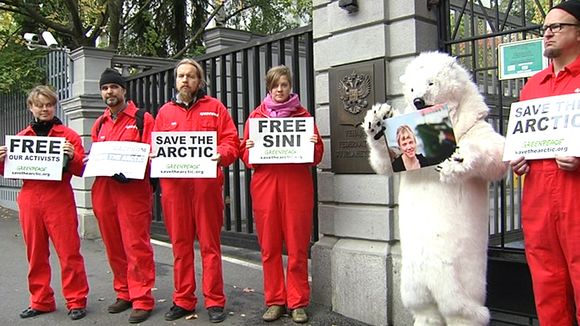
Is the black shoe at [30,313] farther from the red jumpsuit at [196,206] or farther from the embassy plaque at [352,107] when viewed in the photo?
the embassy plaque at [352,107]

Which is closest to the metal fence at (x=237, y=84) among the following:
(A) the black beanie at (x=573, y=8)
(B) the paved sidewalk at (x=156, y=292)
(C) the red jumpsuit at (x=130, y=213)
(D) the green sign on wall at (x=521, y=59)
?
(B) the paved sidewalk at (x=156, y=292)

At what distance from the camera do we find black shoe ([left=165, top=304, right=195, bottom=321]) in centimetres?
476

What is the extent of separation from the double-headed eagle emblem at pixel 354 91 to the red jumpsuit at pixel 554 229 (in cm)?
173

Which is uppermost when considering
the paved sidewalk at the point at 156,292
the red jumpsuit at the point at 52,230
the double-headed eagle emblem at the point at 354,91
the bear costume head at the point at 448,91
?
the double-headed eagle emblem at the point at 354,91

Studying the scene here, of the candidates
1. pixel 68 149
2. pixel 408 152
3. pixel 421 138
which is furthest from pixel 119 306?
pixel 421 138

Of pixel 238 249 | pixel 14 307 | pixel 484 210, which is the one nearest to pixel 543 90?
pixel 484 210

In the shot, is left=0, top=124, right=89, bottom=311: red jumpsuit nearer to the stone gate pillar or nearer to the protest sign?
the stone gate pillar

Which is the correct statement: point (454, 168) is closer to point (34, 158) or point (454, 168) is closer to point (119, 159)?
point (119, 159)

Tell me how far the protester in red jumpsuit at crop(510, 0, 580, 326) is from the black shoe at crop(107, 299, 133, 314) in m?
3.57

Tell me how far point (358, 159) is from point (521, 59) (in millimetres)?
1465

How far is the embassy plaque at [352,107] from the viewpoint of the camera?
14.7 ft

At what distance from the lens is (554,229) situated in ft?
9.18

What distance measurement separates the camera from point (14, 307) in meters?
5.29

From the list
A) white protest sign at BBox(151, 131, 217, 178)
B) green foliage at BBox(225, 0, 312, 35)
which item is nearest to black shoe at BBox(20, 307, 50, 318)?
white protest sign at BBox(151, 131, 217, 178)
